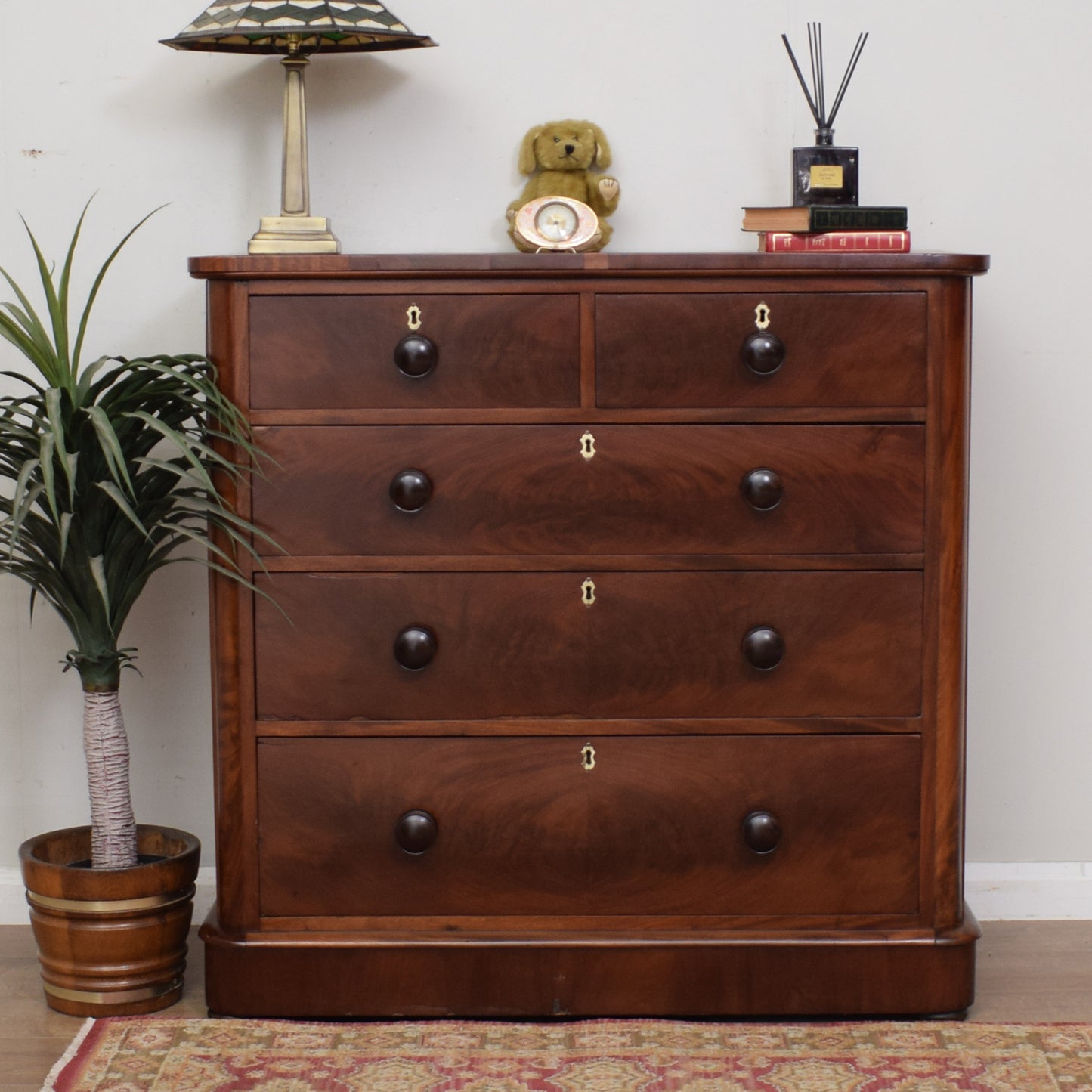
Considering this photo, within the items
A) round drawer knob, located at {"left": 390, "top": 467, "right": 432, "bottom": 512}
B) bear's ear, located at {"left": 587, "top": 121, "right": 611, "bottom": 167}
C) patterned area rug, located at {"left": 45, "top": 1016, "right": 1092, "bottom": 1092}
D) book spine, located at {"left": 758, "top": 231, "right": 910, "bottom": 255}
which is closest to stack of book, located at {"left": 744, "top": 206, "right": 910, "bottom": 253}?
book spine, located at {"left": 758, "top": 231, "right": 910, "bottom": 255}

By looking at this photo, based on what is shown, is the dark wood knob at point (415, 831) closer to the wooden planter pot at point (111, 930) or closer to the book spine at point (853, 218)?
the wooden planter pot at point (111, 930)

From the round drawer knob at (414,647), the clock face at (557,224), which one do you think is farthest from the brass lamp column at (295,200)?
the round drawer knob at (414,647)

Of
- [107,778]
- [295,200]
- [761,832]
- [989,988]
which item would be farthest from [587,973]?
[295,200]

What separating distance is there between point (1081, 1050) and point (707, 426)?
3.45ft

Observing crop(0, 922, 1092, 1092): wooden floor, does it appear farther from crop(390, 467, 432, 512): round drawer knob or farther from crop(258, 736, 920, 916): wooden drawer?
crop(390, 467, 432, 512): round drawer knob

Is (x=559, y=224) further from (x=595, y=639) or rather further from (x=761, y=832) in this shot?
(x=761, y=832)

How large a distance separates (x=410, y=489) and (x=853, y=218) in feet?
2.63

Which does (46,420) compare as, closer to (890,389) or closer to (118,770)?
(118,770)

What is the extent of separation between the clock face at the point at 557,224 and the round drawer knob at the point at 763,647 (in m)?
0.68

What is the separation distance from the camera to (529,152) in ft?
7.61

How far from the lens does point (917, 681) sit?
6.52ft

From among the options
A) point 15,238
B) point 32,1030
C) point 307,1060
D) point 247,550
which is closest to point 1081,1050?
point 307,1060

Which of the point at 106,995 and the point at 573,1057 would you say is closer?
the point at 573,1057

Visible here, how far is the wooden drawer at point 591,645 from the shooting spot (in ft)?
6.46
